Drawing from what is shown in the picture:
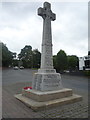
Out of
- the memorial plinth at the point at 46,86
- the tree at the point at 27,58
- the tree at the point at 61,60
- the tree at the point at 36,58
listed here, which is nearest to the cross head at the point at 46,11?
the memorial plinth at the point at 46,86

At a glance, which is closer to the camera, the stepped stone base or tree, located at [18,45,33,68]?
the stepped stone base

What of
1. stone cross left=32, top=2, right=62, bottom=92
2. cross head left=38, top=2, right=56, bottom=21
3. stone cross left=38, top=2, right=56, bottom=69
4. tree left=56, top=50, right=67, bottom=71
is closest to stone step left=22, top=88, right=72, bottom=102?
stone cross left=32, top=2, right=62, bottom=92

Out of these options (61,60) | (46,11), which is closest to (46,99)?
(46,11)

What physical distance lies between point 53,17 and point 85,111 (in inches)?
221

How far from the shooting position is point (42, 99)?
5023mm

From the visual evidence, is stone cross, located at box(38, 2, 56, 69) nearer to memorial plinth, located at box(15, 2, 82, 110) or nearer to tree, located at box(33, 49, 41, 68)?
memorial plinth, located at box(15, 2, 82, 110)

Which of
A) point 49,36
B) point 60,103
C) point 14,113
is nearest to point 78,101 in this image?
point 60,103

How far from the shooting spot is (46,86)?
227 inches

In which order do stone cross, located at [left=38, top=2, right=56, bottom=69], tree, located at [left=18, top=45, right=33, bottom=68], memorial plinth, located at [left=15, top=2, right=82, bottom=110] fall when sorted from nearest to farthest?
1. memorial plinth, located at [left=15, top=2, right=82, bottom=110]
2. stone cross, located at [left=38, top=2, right=56, bottom=69]
3. tree, located at [left=18, top=45, right=33, bottom=68]

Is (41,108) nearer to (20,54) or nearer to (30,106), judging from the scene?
(30,106)

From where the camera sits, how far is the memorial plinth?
504cm

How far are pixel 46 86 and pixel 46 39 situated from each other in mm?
2665

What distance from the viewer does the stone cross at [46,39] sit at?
6363mm

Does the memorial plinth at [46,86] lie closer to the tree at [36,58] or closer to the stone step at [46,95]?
the stone step at [46,95]
